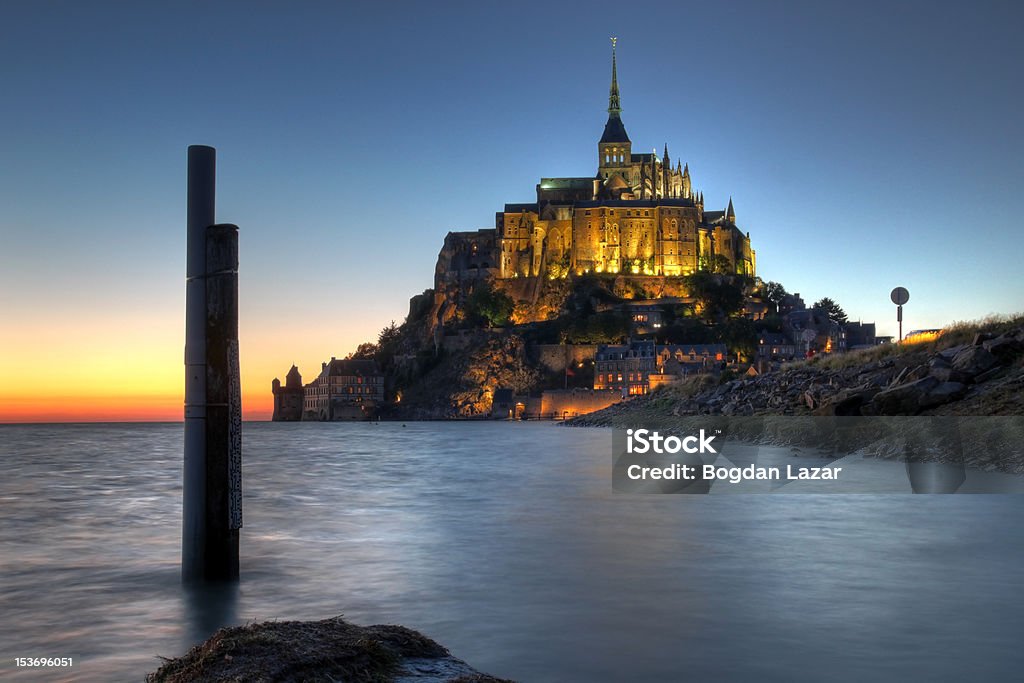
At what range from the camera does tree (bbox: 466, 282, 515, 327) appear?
129750mm

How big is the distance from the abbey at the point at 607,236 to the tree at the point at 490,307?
6743mm

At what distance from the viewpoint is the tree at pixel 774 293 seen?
128 metres

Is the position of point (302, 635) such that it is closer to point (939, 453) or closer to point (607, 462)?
point (939, 453)

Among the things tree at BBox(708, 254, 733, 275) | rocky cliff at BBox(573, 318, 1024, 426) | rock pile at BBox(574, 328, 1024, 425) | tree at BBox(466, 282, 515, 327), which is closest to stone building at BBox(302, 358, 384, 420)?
tree at BBox(466, 282, 515, 327)

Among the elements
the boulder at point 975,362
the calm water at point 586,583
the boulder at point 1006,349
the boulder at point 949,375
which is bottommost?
the calm water at point 586,583

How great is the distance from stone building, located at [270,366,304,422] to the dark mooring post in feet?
483

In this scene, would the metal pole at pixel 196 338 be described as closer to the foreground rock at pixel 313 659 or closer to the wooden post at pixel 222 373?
the wooden post at pixel 222 373

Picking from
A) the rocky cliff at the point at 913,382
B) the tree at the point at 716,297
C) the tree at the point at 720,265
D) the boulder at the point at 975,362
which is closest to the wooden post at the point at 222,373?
the rocky cliff at the point at 913,382

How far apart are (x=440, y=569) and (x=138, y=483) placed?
16.4 metres

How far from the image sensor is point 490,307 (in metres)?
130

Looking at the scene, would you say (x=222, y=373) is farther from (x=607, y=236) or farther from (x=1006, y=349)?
(x=607, y=236)

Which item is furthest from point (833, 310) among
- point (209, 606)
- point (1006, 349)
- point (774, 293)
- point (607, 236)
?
point (209, 606)

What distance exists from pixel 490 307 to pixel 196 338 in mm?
122866

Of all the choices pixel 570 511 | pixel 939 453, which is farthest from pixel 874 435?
pixel 570 511
